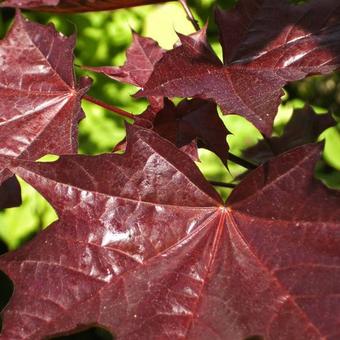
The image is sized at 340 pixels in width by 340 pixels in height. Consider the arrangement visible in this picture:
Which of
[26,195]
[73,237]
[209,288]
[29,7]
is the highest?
[29,7]

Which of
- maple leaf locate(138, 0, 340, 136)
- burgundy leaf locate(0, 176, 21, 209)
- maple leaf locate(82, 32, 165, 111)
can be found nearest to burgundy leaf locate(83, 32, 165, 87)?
maple leaf locate(82, 32, 165, 111)

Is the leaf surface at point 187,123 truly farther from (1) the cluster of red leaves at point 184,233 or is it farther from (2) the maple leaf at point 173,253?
(2) the maple leaf at point 173,253

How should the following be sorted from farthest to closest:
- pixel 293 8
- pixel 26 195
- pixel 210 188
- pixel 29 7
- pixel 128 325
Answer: pixel 26 195 → pixel 29 7 → pixel 293 8 → pixel 210 188 → pixel 128 325

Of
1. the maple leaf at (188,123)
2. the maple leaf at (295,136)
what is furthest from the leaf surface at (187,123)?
the maple leaf at (295,136)

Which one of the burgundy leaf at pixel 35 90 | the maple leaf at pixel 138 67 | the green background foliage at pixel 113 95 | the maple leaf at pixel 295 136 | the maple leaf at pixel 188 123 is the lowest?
the green background foliage at pixel 113 95

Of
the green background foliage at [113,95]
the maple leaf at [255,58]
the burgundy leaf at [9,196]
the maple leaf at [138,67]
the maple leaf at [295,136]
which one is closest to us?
the maple leaf at [255,58]

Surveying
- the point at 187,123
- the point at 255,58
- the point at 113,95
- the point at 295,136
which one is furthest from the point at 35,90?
the point at 113,95

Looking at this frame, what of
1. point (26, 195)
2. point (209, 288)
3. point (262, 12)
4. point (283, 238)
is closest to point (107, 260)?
point (209, 288)

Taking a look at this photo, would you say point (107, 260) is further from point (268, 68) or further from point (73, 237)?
point (268, 68)
